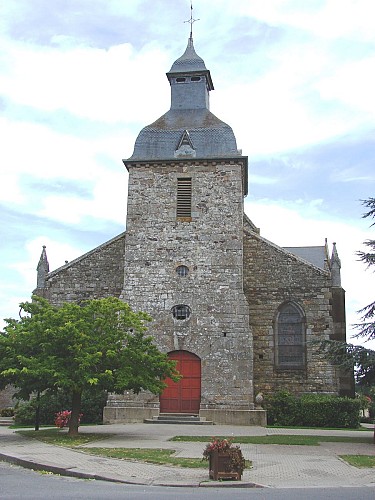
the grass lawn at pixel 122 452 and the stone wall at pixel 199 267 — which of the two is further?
the stone wall at pixel 199 267

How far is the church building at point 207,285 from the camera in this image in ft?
79.9

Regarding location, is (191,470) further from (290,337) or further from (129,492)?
(290,337)

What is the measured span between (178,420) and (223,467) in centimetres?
1307

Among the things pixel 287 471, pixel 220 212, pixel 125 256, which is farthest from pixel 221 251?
pixel 287 471

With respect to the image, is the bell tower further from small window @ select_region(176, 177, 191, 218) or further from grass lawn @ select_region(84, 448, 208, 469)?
grass lawn @ select_region(84, 448, 208, 469)

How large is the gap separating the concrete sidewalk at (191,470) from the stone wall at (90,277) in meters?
9.45

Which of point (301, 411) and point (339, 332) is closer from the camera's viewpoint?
point (301, 411)

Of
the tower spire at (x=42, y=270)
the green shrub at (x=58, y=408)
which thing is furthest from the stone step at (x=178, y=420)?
the tower spire at (x=42, y=270)

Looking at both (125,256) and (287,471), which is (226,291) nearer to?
(125,256)

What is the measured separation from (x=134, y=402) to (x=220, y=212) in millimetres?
8607

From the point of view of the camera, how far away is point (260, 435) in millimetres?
18969

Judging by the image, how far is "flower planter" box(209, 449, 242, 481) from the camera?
10.6 metres

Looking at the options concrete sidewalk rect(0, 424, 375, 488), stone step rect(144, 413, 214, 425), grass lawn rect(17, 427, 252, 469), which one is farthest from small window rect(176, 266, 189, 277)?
grass lawn rect(17, 427, 252, 469)

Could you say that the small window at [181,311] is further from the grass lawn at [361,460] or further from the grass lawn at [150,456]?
the grass lawn at [361,460]
